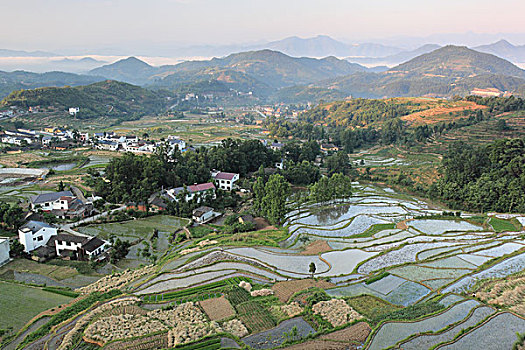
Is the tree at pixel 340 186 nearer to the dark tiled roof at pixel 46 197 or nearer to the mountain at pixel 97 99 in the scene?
the dark tiled roof at pixel 46 197

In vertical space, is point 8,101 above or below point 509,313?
above

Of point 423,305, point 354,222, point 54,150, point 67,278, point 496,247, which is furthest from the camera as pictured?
point 54,150

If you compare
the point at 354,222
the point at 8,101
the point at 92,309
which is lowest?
the point at 354,222

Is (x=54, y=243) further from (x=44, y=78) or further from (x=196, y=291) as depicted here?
(x=44, y=78)

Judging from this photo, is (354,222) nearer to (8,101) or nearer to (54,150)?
(54,150)

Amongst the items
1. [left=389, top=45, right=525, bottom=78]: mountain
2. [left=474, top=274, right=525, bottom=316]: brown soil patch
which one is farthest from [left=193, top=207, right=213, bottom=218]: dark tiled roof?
[left=389, top=45, right=525, bottom=78]: mountain

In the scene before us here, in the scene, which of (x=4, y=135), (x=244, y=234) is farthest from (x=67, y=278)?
(x=4, y=135)
